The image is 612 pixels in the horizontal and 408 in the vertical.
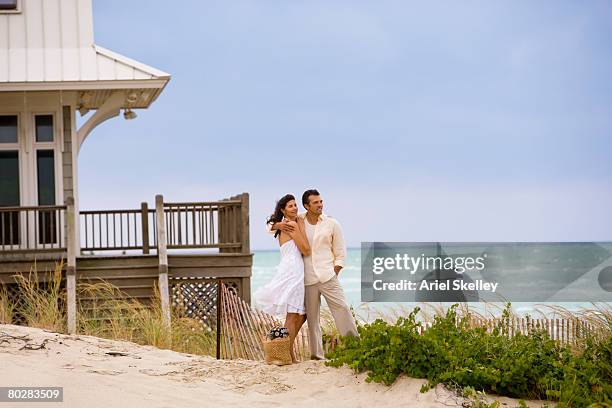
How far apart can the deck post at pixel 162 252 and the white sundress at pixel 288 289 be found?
667cm

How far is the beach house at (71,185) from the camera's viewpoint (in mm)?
18703

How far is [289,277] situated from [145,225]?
941 centimetres

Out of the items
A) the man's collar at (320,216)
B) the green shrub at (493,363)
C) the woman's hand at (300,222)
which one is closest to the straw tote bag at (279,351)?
the green shrub at (493,363)

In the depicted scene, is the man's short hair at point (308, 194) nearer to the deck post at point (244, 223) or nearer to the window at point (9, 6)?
the deck post at point (244, 223)

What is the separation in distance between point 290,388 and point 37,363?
9.10 ft

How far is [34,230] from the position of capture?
19.3m

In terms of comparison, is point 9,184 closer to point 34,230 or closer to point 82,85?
point 34,230

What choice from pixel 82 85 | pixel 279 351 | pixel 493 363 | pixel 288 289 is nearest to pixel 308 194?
pixel 288 289

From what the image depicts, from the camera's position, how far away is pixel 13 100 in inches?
772

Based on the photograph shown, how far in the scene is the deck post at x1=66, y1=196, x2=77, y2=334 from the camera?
17812 millimetres

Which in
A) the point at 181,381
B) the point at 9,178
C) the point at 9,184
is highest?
the point at 9,178

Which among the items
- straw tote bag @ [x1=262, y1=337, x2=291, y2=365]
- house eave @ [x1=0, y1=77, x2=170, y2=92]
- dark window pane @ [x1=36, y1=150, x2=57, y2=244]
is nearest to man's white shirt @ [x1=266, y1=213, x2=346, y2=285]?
straw tote bag @ [x1=262, y1=337, x2=291, y2=365]

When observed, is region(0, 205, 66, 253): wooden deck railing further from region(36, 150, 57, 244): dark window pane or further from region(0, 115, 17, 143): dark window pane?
region(0, 115, 17, 143): dark window pane

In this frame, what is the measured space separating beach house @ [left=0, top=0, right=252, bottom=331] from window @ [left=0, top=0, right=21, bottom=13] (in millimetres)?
20
